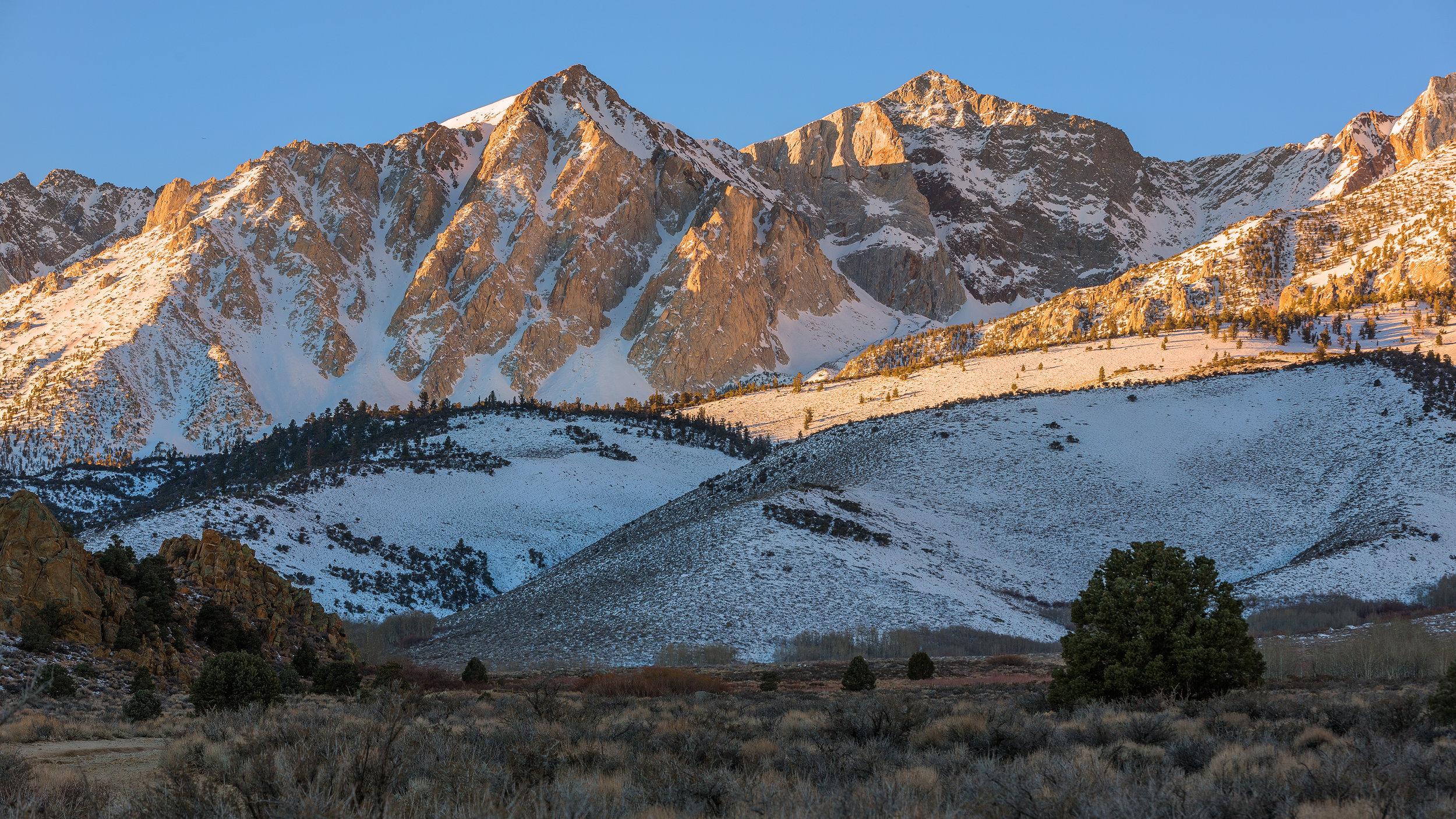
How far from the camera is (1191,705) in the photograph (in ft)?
56.7

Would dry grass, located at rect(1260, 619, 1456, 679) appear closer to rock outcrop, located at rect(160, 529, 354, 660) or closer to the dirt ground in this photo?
the dirt ground

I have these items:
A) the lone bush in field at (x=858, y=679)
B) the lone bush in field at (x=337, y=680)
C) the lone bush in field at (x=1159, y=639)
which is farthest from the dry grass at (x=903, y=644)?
the lone bush in field at (x=1159, y=639)

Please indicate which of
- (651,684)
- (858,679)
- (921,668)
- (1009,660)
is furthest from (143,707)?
(1009,660)

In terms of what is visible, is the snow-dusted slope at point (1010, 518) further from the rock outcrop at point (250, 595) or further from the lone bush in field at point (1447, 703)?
the lone bush in field at point (1447, 703)

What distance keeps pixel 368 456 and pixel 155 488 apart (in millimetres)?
63289

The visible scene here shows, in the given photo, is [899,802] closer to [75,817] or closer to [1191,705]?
[75,817]

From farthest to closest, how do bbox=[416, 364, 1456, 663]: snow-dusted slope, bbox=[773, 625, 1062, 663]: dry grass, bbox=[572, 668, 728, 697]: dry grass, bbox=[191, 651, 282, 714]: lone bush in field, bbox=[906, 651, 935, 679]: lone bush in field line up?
bbox=[416, 364, 1456, 663]: snow-dusted slope < bbox=[773, 625, 1062, 663]: dry grass < bbox=[906, 651, 935, 679]: lone bush in field < bbox=[572, 668, 728, 697]: dry grass < bbox=[191, 651, 282, 714]: lone bush in field

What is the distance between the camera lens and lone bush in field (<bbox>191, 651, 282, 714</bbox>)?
18578 mm

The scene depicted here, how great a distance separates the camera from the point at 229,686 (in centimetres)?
1889

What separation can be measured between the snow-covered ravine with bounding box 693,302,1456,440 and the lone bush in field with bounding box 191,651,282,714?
95.9 metres

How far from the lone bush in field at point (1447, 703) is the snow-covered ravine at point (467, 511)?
68.7m

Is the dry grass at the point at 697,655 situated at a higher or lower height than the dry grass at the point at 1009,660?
higher

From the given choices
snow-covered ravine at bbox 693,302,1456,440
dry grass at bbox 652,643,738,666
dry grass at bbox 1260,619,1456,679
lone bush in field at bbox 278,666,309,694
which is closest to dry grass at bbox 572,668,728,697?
lone bush in field at bbox 278,666,309,694

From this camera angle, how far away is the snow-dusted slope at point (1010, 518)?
52.5 m
